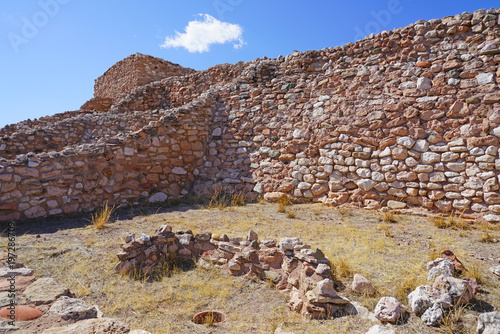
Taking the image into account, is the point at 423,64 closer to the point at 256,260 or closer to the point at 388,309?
the point at 256,260

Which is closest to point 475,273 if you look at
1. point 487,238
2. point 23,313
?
point 487,238

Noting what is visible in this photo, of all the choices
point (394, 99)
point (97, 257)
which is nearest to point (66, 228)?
point (97, 257)

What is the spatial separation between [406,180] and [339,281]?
346cm

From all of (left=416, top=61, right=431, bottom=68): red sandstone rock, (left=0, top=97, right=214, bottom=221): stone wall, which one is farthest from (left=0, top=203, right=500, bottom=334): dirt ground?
(left=416, top=61, right=431, bottom=68): red sandstone rock

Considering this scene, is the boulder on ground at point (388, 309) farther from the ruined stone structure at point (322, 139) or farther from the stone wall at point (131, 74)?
the stone wall at point (131, 74)

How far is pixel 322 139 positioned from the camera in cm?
716

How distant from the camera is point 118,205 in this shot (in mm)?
7160

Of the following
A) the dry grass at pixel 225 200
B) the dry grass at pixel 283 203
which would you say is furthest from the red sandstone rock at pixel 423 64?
the dry grass at pixel 225 200

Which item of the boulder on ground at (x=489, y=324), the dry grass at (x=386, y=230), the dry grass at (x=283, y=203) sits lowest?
the boulder on ground at (x=489, y=324)

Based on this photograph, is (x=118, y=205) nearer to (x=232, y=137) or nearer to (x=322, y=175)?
(x=232, y=137)

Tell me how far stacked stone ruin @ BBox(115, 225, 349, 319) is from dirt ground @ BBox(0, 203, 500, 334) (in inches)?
5.4

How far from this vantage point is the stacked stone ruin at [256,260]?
117 inches

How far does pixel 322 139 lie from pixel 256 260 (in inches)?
157

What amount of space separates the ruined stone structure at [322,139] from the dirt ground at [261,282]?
2.06 ft
